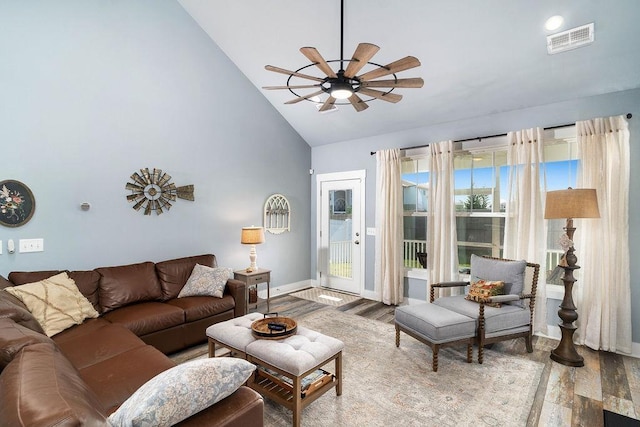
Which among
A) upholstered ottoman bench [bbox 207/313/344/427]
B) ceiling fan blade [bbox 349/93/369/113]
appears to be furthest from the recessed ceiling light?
upholstered ottoman bench [bbox 207/313/344/427]

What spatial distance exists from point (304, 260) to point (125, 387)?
441 cm

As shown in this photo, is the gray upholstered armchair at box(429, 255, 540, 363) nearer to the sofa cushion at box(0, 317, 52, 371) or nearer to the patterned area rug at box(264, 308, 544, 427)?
the patterned area rug at box(264, 308, 544, 427)

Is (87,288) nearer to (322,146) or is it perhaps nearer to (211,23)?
(211,23)

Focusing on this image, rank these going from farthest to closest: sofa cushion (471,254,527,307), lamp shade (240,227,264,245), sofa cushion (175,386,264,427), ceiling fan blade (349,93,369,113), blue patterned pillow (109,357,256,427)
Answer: lamp shade (240,227,264,245) < sofa cushion (471,254,527,307) < ceiling fan blade (349,93,369,113) < sofa cushion (175,386,264,427) < blue patterned pillow (109,357,256,427)

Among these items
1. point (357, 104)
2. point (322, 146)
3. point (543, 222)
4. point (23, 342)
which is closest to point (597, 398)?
point (543, 222)

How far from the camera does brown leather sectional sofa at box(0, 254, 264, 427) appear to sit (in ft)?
3.18

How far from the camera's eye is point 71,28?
3.39m

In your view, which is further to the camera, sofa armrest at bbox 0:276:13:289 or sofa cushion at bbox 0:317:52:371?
sofa armrest at bbox 0:276:13:289

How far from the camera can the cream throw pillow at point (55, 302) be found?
8.52ft

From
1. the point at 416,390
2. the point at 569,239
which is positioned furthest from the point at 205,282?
the point at 569,239

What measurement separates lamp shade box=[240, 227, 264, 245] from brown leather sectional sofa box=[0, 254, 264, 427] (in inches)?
20.5

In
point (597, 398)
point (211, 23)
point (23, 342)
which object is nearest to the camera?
point (23, 342)

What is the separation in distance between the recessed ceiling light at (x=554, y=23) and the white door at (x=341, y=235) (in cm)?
315

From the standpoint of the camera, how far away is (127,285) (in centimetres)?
347
